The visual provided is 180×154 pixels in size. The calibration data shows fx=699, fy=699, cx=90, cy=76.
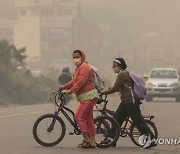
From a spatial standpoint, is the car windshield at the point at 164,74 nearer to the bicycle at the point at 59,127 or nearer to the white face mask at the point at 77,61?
the bicycle at the point at 59,127

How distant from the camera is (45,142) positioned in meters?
12.8

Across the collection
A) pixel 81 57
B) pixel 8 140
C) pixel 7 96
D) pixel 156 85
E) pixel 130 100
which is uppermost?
pixel 81 57

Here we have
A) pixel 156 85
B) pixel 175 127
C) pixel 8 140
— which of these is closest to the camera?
pixel 8 140

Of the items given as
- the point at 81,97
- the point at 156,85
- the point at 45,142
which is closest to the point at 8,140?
the point at 45,142

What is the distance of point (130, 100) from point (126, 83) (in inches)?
12.2

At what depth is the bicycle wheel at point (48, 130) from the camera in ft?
41.7

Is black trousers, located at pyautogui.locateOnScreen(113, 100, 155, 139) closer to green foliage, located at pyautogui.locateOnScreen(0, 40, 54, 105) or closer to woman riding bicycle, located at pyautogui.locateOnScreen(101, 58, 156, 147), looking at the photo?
woman riding bicycle, located at pyautogui.locateOnScreen(101, 58, 156, 147)

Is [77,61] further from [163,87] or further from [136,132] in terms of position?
[163,87]

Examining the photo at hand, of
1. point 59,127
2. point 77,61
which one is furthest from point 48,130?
point 77,61

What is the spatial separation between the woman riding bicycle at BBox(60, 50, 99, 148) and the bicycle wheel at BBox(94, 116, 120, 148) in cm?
24

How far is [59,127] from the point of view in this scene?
12.8m

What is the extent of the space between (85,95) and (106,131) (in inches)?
31.8

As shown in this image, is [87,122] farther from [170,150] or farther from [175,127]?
[175,127]

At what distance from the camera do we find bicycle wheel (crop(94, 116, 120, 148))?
12539mm
